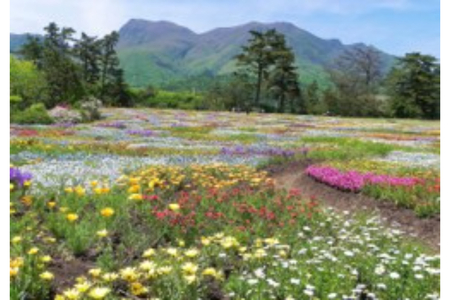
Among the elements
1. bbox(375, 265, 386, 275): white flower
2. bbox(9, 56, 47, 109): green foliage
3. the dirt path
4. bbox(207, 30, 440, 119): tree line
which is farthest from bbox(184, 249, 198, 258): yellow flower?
→ bbox(207, 30, 440, 119): tree line

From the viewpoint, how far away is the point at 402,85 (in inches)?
3504

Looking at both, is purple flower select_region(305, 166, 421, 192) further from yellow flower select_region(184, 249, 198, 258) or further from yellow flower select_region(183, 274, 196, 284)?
yellow flower select_region(183, 274, 196, 284)

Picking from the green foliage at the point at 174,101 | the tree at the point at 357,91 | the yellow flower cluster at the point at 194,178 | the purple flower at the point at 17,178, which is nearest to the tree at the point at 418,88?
the tree at the point at 357,91

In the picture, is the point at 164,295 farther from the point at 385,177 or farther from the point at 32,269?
the point at 385,177

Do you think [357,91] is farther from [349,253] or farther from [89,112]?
[349,253]

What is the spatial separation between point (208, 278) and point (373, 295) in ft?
6.96

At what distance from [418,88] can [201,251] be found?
8652cm

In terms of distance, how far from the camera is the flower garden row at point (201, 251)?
6020 mm

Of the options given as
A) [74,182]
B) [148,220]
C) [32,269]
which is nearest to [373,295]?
[32,269]

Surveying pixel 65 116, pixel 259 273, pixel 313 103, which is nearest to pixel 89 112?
pixel 65 116

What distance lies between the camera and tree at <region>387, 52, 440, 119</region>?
279 feet

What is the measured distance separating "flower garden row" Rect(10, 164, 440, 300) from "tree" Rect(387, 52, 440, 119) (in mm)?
79118

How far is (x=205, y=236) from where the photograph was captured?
9.15 meters

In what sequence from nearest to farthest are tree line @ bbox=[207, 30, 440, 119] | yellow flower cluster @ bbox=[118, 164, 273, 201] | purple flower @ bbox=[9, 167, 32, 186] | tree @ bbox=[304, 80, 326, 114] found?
1. purple flower @ bbox=[9, 167, 32, 186]
2. yellow flower cluster @ bbox=[118, 164, 273, 201]
3. tree line @ bbox=[207, 30, 440, 119]
4. tree @ bbox=[304, 80, 326, 114]
